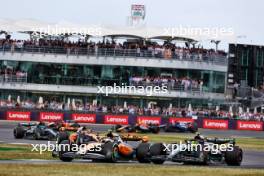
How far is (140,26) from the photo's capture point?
72.7 m

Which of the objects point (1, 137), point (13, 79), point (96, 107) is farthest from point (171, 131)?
point (13, 79)

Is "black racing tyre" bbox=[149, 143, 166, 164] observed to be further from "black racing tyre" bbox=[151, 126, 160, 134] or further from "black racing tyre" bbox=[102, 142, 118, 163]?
"black racing tyre" bbox=[151, 126, 160, 134]

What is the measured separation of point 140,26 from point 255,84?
18.7 m

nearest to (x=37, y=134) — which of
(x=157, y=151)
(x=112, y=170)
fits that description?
(x=157, y=151)

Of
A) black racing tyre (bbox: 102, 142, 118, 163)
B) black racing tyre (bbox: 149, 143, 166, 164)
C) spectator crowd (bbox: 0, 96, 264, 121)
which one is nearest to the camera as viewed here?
black racing tyre (bbox: 102, 142, 118, 163)

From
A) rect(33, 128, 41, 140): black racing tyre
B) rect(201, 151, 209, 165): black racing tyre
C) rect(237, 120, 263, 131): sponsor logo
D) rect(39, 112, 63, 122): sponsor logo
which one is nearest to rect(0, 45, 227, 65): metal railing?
rect(237, 120, 263, 131): sponsor logo

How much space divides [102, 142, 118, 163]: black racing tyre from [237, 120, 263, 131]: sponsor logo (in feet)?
126

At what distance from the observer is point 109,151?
2414 centimetres

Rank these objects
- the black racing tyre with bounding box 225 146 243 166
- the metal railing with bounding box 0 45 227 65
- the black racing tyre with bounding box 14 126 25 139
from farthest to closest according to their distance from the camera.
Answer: the metal railing with bounding box 0 45 227 65
the black racing tyre with bounding box 14 126 25 139
the black racing tyre with bounding box 225 146 243 166

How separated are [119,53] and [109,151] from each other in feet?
146

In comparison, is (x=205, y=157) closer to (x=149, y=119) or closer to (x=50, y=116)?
(x=149, y=119)

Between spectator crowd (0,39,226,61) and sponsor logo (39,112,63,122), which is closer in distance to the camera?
sponsor logo (39,112,63,122)

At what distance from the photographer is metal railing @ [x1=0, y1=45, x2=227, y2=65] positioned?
67312 mm

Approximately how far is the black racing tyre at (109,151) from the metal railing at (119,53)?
43.2 metres
